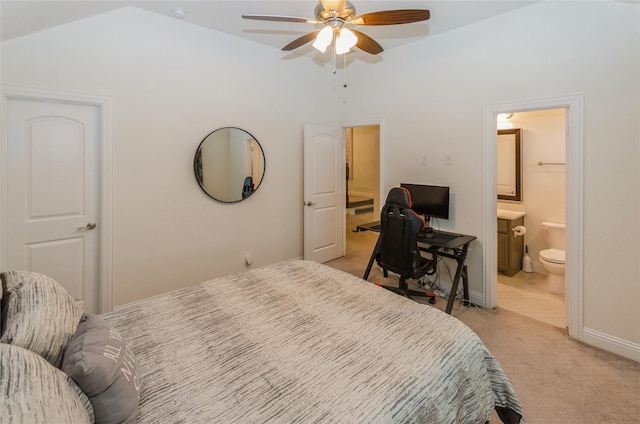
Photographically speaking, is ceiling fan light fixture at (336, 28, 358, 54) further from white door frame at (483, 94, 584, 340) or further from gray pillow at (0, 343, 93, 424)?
gray pillow at (0, 343, 93, 424)

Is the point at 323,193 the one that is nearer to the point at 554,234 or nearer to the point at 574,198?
the point at 574,198

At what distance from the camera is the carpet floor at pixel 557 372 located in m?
1.81

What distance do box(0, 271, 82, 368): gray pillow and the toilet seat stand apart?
3966mm

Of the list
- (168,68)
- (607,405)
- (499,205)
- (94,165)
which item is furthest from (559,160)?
(94,165)

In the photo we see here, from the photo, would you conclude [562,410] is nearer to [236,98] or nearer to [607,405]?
[607,405]

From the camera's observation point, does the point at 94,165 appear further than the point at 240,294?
Yes

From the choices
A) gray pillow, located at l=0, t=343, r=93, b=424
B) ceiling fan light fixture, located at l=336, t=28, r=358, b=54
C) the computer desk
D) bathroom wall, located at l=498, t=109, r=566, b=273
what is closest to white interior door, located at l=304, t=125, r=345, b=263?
the computer desk

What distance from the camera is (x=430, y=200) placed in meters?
3.40

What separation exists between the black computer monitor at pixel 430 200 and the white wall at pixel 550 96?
13cm

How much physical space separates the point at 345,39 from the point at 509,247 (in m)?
3.12

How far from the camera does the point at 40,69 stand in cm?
238

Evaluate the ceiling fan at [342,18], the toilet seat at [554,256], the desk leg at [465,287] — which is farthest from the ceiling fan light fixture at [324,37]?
the toilet seat at [554,256]

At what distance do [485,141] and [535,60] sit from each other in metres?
0.75

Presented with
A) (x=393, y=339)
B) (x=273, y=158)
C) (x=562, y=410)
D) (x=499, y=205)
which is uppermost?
(x=273, y=158)
